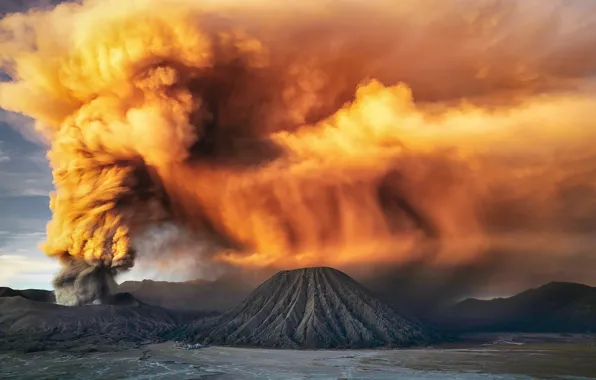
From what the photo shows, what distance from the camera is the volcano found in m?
162

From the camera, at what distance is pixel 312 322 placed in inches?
6698

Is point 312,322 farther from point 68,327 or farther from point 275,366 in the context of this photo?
point 275,366

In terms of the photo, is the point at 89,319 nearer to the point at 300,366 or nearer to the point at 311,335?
the point at 311,335

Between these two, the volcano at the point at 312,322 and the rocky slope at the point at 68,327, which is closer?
the rocky slope at the point at 68,327

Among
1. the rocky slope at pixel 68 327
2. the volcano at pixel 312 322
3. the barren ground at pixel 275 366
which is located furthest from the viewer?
the volcano at pixel 312 322

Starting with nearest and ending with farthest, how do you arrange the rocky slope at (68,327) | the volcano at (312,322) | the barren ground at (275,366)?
the barren ground at (275,366) → the rocky slope at (68,327) → the volcano at (312,322)

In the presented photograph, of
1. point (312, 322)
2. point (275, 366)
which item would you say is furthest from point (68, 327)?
point (275, 366)

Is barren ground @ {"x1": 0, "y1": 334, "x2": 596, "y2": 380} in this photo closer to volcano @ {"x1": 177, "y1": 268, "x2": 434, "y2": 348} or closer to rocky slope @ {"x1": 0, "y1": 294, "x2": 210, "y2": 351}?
rocky slope @ {"x1": 0, "y1": 294, "x2": 210, "y2": 351}

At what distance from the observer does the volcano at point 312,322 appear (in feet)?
533

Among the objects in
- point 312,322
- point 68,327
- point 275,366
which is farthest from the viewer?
point 312,322

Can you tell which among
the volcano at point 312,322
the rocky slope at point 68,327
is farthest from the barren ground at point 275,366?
the volcano at point 312,322

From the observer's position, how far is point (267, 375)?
83438mm

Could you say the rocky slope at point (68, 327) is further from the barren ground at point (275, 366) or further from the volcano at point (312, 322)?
the barren ground at point (275, 366)

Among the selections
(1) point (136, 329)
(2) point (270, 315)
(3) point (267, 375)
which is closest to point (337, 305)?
(2) point (270, 315)
